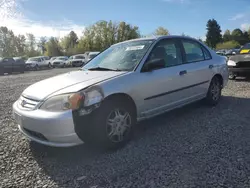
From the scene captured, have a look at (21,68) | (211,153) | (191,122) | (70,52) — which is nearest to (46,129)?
(211,153)

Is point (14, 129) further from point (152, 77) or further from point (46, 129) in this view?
point (152, 77)

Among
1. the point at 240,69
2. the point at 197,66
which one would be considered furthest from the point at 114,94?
the point at 240,69

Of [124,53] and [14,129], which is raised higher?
[124,53]

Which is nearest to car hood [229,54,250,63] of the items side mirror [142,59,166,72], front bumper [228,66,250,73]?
front bumper [228,66,250,73]

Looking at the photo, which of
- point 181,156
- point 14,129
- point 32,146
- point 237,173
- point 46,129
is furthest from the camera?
point 14,129

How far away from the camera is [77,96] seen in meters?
2.59

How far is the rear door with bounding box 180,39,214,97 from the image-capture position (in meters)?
4.08

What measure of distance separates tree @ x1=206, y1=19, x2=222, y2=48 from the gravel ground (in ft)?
255

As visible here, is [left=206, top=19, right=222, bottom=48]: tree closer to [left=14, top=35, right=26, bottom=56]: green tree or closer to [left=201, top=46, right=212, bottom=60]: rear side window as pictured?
[left=14, top=35, right=26, bottom=56]: green tree

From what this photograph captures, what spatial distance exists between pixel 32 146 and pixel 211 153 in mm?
2566

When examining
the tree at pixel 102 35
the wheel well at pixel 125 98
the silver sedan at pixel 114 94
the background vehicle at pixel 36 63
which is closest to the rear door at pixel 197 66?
the silver sedan at pixel 114 94

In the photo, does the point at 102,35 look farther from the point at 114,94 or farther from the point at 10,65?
the point at 114,94

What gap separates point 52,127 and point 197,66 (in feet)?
9.88

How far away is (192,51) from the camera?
433 cm
